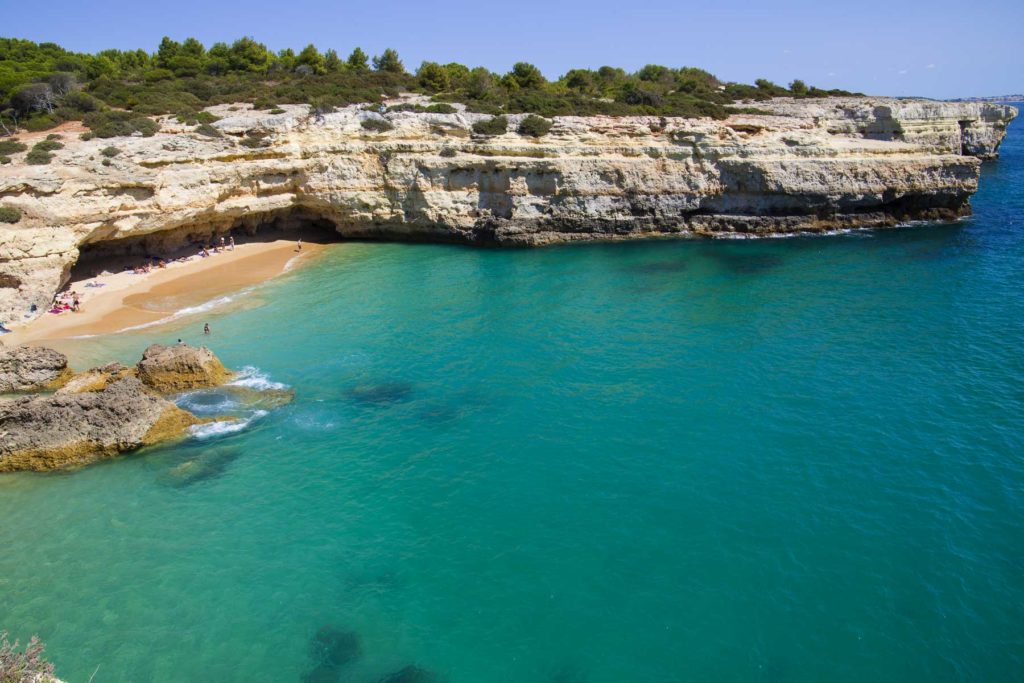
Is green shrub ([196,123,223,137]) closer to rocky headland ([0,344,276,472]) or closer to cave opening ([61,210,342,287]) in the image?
cave opening ([61,210,342,287])

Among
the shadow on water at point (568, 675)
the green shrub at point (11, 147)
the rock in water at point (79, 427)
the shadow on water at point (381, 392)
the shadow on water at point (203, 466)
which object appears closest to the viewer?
the shadow on water at point (568, 675)

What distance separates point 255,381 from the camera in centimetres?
2398

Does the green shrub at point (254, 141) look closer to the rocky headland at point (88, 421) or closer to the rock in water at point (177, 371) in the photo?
the rock in water at point (177, 371)

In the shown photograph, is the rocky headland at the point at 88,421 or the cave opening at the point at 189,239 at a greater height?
the cave opening at the point at 189,239

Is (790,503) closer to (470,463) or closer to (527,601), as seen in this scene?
(527,601)

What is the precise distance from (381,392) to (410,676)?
12.4m

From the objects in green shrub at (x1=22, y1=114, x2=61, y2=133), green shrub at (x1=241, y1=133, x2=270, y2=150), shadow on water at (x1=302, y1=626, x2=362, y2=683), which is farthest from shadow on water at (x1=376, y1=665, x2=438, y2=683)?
green shrub at (x1=22, y1=114, x2=61, y2=133)

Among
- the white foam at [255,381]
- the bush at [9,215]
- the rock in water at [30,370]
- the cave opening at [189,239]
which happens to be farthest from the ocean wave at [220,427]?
the cave opening at [189,239]

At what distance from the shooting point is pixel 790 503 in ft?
53.1

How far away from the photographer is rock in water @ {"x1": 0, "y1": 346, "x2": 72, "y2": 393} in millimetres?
23500

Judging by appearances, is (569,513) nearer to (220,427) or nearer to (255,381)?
(220,427)

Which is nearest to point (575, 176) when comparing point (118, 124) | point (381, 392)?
point (381, 392)

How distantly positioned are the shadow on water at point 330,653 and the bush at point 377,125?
35.4m

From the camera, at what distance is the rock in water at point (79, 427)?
18891 millimetres
